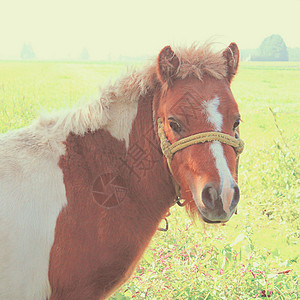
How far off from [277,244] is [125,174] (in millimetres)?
3535

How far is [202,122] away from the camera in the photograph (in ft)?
6.45

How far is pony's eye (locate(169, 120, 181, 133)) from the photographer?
6.72 feet

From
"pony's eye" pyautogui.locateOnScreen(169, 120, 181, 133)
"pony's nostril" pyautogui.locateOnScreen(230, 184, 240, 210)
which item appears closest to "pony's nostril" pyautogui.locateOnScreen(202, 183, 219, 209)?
"pony's nostril" pyautogui.locateOnScreen(230, 184, 240, 210)

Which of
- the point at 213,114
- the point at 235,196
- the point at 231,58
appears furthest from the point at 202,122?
the point at 231,58

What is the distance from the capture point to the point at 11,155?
6.88 feet

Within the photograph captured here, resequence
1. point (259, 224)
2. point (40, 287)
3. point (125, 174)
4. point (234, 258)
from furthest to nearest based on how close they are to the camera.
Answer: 1. point (259, 224)
2. point (234, 258)
3. point (125, 174)
4. point (40, 287)

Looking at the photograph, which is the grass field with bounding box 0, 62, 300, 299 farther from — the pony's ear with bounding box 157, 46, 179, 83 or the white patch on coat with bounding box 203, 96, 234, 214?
the white patch on coat with bounding box 203, 96, 234, 214

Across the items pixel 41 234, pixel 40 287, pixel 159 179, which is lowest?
pixel 40 287

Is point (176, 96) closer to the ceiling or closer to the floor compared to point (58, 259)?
closer to the ceiling

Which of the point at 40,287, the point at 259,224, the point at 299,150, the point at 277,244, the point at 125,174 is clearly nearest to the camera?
the point at 40,287

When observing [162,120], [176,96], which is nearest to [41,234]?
[162,120]

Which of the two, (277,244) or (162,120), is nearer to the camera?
(162,120)

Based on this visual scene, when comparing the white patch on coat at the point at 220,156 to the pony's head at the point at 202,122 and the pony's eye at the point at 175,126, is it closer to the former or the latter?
the pony's head at the point at 202,122

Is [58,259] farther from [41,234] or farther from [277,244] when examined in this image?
[277,244]
